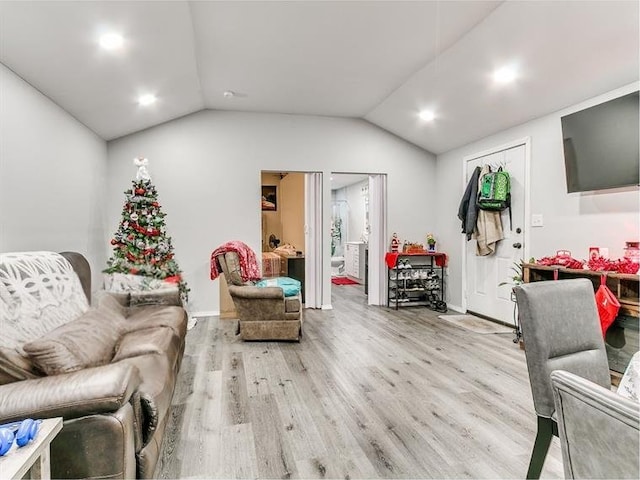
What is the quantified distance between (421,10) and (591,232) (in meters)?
2.41

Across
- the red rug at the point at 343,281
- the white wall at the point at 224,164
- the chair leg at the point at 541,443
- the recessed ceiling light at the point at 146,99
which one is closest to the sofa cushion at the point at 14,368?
the chair leg at the point at 541,443

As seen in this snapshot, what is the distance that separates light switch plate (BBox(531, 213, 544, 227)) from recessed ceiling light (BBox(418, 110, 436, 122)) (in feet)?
5.66

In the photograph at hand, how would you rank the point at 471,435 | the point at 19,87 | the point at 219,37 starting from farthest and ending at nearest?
1. the point at 219,37
2. the point at 19,87
3. the point at 471,435

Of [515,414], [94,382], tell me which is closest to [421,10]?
[515,414]

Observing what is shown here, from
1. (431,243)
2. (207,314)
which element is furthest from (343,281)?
(207,314)

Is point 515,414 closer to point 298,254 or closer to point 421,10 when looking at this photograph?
point 421,10

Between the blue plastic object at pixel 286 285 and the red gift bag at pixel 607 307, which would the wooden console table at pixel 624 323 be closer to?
the red gift bag at pixel 607 307

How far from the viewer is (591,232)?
3.22m

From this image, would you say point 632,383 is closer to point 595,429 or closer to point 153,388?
point 595,429

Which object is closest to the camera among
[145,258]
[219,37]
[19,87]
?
[19,87]

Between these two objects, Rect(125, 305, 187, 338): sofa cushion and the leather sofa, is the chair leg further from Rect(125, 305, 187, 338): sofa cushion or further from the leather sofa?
Rect(125, 305, 187, 338): sofa cushion

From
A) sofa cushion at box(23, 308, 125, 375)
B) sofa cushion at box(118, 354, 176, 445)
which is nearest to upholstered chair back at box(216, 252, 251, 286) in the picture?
sofa cushion at box(23, 308, 125, 375)

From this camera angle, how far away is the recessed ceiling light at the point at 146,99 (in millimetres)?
3769

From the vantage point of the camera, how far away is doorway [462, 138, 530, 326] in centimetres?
404
